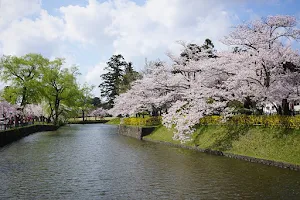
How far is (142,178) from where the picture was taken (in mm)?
16531

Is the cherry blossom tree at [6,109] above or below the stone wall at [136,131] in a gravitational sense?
above

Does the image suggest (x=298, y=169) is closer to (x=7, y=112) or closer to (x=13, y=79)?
(x=7, y=112)

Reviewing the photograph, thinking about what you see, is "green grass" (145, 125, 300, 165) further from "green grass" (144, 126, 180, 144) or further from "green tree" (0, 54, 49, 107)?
"green tree" (0, 54, 49, 107)

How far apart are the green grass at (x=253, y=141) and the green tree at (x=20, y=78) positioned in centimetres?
4016

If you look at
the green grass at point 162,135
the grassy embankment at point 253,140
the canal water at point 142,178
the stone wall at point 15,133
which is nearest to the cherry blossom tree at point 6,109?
the stone wall at point 15,133

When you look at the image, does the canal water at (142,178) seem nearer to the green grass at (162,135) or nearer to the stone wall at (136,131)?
the green grass at (162,135)

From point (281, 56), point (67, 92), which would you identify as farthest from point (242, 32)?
point (67, 92)

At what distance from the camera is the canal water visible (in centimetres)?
1343

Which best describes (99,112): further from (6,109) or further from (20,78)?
(6,109)

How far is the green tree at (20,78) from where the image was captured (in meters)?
61.4

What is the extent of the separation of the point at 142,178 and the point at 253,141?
9868 millimetres

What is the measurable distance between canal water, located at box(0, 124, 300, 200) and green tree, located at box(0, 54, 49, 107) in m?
40.4

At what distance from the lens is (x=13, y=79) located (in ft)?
204

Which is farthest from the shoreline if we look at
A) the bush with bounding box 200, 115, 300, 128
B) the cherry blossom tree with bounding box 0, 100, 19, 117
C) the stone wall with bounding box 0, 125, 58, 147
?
the cherry blossom tree with bounding box 0, 100, 19, 117
